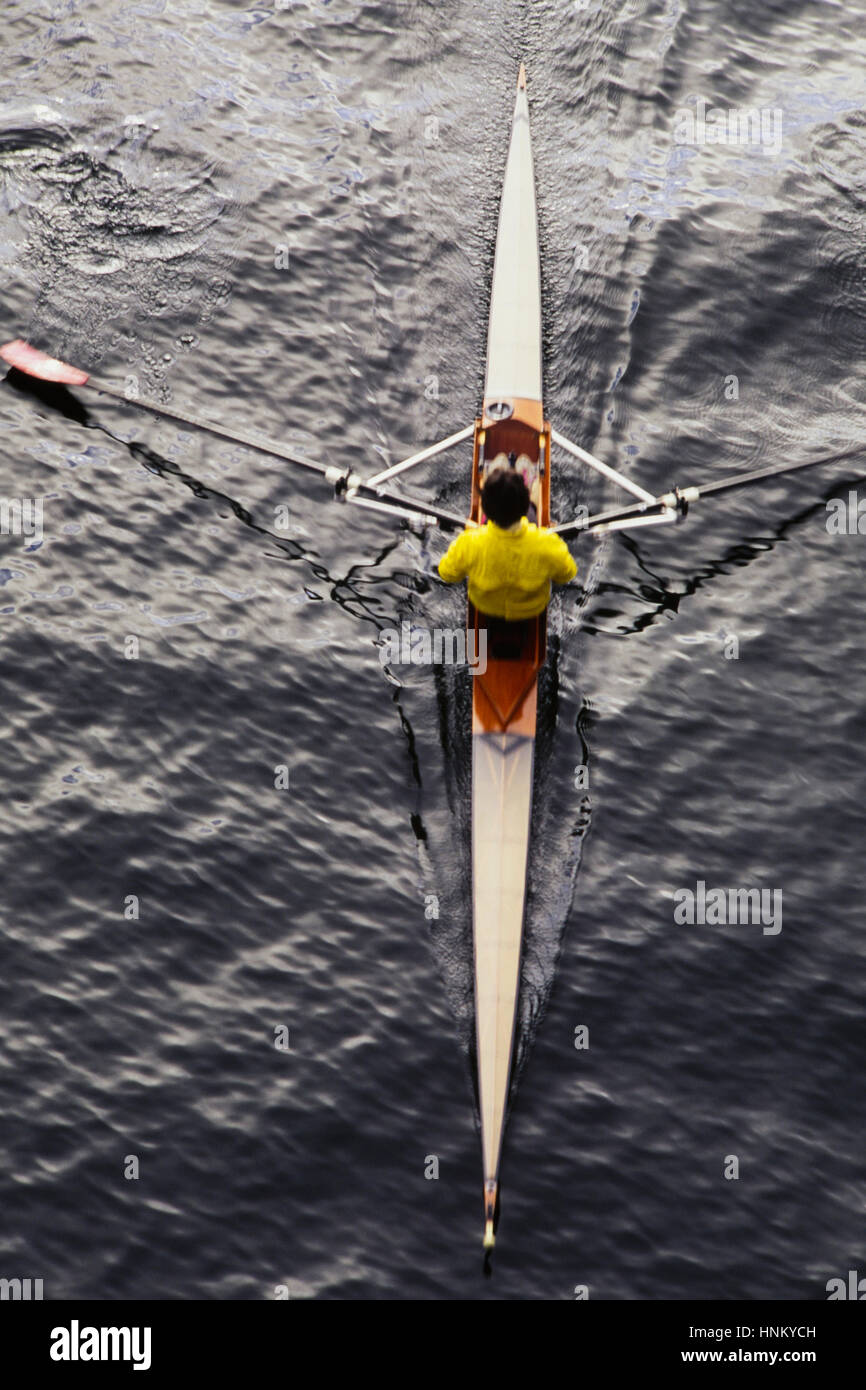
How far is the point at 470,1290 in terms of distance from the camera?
8.14 meters

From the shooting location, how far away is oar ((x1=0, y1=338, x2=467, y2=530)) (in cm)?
1148

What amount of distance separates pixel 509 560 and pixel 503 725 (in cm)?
137

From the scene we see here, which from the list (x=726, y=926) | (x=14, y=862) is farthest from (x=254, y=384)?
(x=726, y=926)

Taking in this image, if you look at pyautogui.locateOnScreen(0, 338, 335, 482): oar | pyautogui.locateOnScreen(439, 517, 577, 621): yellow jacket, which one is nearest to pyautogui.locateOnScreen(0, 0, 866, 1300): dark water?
pyautogui.locateOnScreen(0, 338, 335, 482): oar

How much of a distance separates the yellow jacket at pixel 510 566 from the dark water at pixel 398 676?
3.77ft

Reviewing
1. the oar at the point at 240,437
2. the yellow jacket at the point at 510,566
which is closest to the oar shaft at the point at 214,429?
the oar at the point at 240,437

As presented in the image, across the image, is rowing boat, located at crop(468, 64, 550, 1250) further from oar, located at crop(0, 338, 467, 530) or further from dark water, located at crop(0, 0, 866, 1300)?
oar, located at crop(0, 338, 467, 530)

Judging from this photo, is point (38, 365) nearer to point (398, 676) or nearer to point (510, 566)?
point (398, 676)

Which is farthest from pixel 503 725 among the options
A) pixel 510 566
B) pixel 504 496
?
pixel 504 496

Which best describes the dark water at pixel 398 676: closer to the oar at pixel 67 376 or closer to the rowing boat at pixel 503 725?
the rowing boat at pixel 503 725

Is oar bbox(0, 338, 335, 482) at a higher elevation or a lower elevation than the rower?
higher

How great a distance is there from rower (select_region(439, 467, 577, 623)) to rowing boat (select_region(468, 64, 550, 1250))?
0.31m

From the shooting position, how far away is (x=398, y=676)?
11.5 m
